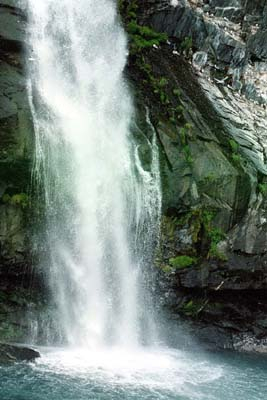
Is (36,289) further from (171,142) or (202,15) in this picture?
(202,15)

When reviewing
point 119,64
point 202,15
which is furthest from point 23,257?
point 202,15

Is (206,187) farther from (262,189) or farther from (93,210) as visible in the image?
(93,210)

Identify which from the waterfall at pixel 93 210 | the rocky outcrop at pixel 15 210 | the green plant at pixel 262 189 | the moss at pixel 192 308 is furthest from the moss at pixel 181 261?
the rocky outcrop at pixel 15 210

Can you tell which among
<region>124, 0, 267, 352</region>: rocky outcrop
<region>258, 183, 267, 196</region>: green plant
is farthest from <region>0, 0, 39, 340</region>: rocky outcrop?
<region>258, 183, 267, 196</region>: green plant

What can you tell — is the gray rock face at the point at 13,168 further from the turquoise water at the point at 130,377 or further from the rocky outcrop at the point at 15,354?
the turquoise water at the point at 130,377

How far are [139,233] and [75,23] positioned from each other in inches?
281

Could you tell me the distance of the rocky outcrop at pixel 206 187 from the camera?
13312mm

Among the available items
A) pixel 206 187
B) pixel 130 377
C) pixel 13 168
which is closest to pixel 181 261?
pixel 206 187

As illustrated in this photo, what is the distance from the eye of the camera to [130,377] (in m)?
10.6

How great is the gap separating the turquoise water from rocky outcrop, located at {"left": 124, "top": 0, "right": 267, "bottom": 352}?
168 cm

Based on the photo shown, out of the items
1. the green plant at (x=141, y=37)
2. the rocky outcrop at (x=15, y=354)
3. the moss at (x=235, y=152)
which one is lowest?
the rocky outcrop at (x=15, y=354)

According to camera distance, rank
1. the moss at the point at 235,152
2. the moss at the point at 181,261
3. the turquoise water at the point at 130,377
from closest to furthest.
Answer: the turquoise water at the point at 130,377 → the moss at the point at 181,261 → the moss at the point at 235,152

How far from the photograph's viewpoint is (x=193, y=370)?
1170cm

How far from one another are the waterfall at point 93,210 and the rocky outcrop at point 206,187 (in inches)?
25.7
